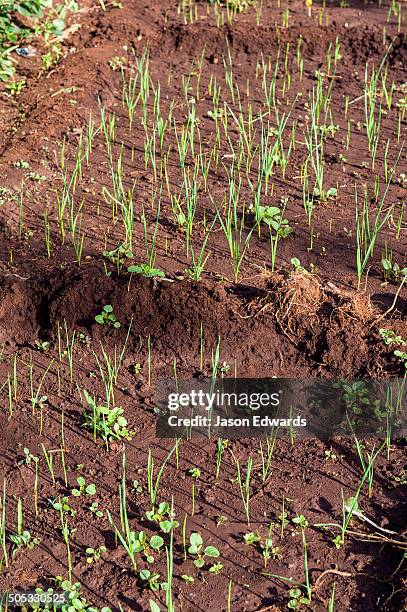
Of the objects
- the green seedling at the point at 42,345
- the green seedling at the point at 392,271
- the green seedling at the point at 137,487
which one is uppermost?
the green seedling at the point at 392,271

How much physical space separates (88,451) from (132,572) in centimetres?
61

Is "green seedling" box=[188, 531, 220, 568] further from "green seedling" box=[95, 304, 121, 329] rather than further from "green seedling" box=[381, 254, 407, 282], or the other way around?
"green seedling" box=[381, 254, 407, 282]

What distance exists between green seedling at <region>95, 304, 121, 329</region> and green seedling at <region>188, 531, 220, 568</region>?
3.80 feet

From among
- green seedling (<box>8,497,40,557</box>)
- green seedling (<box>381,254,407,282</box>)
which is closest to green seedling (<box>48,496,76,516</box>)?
green seedling (<box>8,497,40,557</box>)

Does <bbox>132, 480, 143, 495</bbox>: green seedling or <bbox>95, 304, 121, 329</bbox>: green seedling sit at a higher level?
<bbox>95, 304, 121, 329</bbox>: green seedling

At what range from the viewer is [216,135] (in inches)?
212

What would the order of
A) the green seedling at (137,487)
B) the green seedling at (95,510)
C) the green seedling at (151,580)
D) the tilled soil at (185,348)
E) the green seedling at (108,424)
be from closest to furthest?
the green seedling at (151,580) < the tilled soil at (185,348) < the green seedling at (95,510) < the green seedling at (137,487) < the green seedling at (108,424)

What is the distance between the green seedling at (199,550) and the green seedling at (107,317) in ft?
3.80

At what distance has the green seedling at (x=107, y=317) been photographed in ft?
13.0

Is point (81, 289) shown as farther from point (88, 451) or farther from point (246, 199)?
point (246, 199)

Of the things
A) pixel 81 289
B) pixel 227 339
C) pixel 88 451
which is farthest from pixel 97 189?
pixel 88 451

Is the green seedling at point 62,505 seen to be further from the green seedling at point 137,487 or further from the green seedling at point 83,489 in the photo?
the green seedling at point 137,487

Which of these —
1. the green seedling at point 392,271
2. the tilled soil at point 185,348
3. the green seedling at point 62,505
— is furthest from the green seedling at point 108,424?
the green seedling at point 392,271

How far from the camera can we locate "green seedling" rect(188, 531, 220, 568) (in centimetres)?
307
